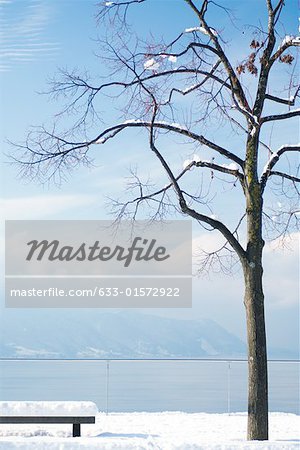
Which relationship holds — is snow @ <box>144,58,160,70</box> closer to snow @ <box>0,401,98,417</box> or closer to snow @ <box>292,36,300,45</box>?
snow @ <box>292,36,300,45</box>

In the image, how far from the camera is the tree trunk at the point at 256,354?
375 inches

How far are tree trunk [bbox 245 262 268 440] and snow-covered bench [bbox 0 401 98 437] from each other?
5.50 ft

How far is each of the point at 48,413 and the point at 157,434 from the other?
131 cm

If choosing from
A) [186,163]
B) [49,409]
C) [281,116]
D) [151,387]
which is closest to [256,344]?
[186,163]

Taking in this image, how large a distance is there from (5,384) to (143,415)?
7.19 metres

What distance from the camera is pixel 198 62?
34.0 ft

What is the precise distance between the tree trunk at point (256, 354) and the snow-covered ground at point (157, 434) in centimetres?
33

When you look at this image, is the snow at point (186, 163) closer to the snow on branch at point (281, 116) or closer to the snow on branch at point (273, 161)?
the snow on branch at point (273, 161)

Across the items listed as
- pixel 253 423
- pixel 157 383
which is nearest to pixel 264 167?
pixel 253 423

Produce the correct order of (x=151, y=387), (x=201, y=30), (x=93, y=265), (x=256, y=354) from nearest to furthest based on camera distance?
(x=256, y=354) < (x=201, y=30) < (x=93, y=265) < (x=151, y=387)

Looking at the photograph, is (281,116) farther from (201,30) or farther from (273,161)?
(201,30)

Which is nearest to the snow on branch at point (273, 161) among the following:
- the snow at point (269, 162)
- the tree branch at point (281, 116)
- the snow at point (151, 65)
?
the snow at point (269, 162)

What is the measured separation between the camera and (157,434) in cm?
1027

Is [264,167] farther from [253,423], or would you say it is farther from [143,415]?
[143,415]
